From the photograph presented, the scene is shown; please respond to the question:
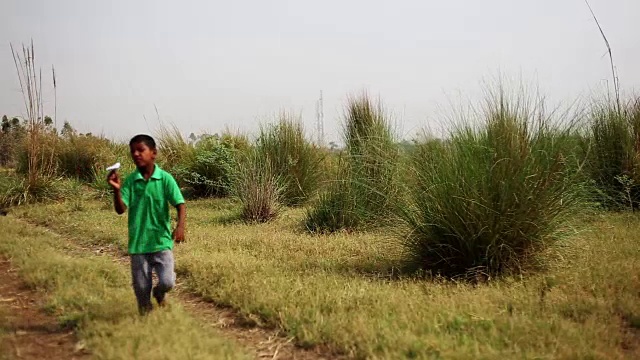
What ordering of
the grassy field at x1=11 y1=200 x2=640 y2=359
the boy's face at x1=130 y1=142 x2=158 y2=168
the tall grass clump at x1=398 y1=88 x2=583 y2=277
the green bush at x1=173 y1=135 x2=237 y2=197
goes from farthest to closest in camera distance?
the green bush at x1=173 y1=135 x2=237 y2=197 → the tall grass clump at x1=398 y1=88 x2=583 y2=277 → the boy's face at x1=130 y1=142 x2=158 y2=168 → the grassy field at x1=11 y1=200 x2=640 y2=359

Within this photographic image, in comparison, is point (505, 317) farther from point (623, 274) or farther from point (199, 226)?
point (199, 226)

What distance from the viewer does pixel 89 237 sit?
720cm

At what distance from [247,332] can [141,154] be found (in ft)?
4.89

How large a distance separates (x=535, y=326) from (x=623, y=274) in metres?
1.53

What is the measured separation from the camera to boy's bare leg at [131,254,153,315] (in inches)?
148

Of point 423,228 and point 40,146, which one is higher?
point 40,146

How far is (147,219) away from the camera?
3766mm

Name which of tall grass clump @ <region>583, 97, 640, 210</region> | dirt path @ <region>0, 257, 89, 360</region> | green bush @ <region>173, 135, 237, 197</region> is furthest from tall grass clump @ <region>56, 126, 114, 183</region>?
tall grass clump @ <region>583, 97, 640, 210</region>

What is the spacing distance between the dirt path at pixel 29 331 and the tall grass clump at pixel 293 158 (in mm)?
5980

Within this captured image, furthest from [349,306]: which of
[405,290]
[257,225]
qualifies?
[257,225]

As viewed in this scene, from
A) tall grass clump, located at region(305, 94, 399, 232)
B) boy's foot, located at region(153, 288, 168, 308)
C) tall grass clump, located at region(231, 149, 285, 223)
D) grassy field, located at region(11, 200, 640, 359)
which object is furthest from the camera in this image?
tall grass clump, located at region(231, 149, 285, 223)

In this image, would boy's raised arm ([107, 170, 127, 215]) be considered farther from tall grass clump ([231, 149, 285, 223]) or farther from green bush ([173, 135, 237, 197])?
green bush ([173, 135, 237, 197])

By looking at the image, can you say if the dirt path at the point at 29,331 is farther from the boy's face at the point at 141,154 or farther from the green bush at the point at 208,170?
the green bush at the point at 208,170

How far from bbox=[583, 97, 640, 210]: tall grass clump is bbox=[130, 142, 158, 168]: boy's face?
6.60 meters
